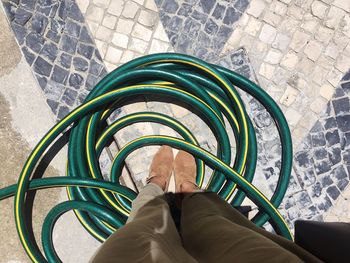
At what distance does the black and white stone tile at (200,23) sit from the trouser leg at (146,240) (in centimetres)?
134

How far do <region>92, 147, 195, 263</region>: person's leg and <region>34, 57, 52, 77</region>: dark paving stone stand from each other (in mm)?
1224

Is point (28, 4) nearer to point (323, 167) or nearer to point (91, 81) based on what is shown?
point (91, 81)

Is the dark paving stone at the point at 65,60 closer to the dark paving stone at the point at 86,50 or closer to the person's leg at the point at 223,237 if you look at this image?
the dark paving stone at the point at 86,50

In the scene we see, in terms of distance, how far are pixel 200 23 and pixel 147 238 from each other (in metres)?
1.95

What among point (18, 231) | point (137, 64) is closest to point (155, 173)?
point (137, 64)

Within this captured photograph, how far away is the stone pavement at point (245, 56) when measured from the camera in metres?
3.06

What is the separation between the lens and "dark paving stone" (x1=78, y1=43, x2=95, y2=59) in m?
3.08

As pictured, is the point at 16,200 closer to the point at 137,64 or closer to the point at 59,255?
the point at 59,255

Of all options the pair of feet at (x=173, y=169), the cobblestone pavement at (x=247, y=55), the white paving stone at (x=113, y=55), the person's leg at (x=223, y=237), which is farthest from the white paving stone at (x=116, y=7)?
the person's leg at (x=223, y=237)

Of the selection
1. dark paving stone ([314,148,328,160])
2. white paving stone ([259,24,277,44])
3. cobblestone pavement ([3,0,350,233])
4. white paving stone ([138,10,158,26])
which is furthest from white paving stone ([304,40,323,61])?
white paving stone ([138,10,158,26])

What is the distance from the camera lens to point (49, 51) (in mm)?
3064

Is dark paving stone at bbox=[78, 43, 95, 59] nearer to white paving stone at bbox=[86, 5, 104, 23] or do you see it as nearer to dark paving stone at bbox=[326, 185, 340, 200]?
white paving stone at bbox=[86, 5, 104, 23]

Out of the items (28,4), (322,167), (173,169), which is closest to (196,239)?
(173,169)

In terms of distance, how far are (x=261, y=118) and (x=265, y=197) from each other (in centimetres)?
65
